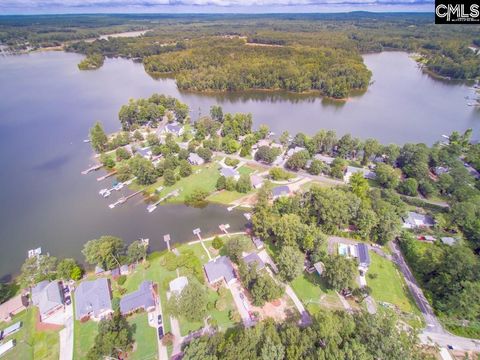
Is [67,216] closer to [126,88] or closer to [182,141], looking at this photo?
[182,141]

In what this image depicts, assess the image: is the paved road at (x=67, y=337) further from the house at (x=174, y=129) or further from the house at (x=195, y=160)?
the house at (x=174, y=129)

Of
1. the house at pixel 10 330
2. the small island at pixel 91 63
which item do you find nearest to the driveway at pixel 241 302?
the house at pixel 10 330

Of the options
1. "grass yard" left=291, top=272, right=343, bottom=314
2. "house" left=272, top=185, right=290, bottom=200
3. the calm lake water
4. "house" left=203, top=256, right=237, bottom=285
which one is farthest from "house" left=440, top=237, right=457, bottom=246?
"house" left=203, top=256, right=237, bottom=285

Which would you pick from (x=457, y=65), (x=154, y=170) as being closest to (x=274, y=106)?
(x=154, y=170)

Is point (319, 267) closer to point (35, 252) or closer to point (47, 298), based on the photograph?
point (47, 298)

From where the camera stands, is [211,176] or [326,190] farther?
[211,176]

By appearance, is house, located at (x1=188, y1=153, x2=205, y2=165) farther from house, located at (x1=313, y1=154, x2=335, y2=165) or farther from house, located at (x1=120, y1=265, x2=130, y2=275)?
house, located at (x1=120, y1=265, x2=130, y2=275)

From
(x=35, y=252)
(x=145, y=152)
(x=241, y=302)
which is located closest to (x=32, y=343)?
(x=35, y=252)
